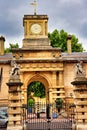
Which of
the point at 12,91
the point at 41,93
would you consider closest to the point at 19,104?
the point at 12,91

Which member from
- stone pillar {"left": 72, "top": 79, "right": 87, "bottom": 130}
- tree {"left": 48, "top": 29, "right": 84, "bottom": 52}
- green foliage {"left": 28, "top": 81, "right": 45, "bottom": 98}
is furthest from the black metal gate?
tree {"left": 48, "top": 29, "right": 84, "bottom": 52}

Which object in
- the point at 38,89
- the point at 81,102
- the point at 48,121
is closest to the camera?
the point at 81,102

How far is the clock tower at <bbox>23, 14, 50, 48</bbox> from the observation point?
116 ft

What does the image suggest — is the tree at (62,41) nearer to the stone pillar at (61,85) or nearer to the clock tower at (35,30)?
the clock tower at (35,30)

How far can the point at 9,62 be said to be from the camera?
34.3 m

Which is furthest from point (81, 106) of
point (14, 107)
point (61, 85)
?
point (61, 85)

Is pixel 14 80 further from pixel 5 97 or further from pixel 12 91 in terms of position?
pixel 5 97

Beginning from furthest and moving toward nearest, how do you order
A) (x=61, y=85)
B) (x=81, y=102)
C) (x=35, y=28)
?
(x=35, y=28) < (x=61, y=85) < (x=81, y=102)

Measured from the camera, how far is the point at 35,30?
35625mm

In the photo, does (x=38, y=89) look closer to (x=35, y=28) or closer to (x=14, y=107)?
(x=35, y=28)

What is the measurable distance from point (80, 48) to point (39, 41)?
63.8 feet

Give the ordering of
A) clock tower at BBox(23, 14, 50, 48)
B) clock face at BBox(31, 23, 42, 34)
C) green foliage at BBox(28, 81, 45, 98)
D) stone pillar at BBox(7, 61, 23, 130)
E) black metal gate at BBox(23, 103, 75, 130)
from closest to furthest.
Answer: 1. stone pillar at BBox(7, 61, 23, 130)
2. black metal gate at BBox(23, 103, 75, 130)
3. clock tower at BBox(23, 14, 50, 48)
4. clock face at BBox(31, 23, 42, 34)
5. green foliage at BBox(28, 81, 45, 98)

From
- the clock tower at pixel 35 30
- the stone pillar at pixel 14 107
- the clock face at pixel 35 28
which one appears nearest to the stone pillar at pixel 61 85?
the clock tower at pixel 35 30

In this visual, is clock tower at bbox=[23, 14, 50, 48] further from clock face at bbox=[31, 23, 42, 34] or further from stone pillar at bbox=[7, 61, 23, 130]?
stone pillar at bbox=[7, 61, 23, 130]
